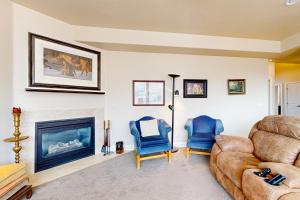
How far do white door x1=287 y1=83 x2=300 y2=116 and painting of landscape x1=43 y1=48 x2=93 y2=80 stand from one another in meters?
6.57

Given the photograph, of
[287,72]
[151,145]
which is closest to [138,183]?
[151,145]

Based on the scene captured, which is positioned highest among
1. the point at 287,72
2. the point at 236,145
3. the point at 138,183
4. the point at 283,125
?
the point at 287,72

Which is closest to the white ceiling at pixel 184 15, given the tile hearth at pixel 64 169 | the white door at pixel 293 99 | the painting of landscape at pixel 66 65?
the painting of landscape at pixel 66 65

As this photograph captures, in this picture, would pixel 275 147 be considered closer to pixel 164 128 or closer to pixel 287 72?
pixel 164 128

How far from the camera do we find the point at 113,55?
12.7 feet

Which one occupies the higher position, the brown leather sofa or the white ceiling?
the white ceiling

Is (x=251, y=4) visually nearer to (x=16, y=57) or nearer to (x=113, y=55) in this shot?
(x=113, y=55)

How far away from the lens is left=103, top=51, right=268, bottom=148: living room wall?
3.90 meters

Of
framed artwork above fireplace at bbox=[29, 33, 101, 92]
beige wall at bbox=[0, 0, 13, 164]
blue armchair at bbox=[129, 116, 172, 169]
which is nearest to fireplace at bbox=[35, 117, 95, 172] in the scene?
beige wall at bbox=[0, 0, 13, 164]

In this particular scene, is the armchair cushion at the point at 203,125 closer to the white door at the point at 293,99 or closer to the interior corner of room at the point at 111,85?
the interior corner of room at the point at 111,85

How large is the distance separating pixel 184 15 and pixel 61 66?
2.36m

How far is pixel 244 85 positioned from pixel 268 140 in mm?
2444

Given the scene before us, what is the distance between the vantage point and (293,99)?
565cm

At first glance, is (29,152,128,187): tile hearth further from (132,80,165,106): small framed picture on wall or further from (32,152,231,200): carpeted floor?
(132,80,165,106): small framed picture on wall
